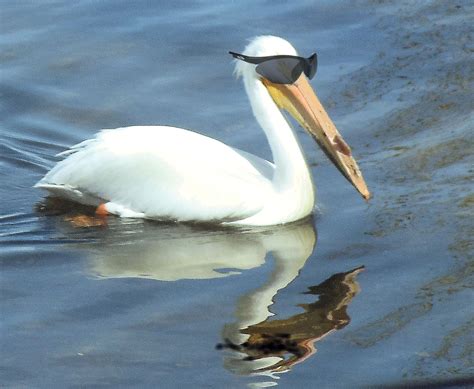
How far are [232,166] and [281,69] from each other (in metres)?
0.57

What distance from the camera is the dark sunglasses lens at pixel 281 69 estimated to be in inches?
257

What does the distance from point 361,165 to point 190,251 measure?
1.42 meters

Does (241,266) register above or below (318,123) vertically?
below

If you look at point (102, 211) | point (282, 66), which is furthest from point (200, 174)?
point (282, 66)

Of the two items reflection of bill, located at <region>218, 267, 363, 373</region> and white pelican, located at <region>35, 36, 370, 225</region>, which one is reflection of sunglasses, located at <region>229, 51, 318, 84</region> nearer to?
white pelican, located at <region>35, 36, 370, 225</region>

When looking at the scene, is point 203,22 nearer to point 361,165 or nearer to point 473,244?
point 361,165

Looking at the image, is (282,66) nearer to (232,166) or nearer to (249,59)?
(249,59)

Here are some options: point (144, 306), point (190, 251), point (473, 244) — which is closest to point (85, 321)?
point (144, 306)

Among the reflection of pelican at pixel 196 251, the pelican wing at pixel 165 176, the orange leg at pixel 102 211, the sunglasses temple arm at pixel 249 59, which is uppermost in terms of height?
the sunglasses temple arm at pixel 249 59

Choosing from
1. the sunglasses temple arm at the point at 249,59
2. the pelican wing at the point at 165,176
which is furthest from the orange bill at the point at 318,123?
the pelican wing at the point at 165,176

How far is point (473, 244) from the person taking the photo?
20.1 feet

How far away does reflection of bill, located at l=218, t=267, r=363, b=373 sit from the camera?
204 inches

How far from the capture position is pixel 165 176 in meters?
6.61

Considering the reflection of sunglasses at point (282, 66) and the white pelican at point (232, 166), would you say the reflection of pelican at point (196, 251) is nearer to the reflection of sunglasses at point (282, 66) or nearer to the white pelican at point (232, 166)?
the white pelican at point (232, 166)
